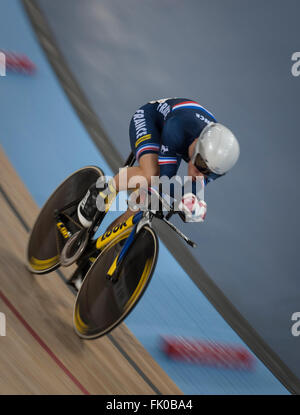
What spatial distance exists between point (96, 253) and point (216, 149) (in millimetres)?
932

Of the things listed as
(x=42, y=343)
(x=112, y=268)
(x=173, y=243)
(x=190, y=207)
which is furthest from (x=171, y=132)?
(x=173, y=243)

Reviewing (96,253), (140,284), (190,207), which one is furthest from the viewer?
(96,253)

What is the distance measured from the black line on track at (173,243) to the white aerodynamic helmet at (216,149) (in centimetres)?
203

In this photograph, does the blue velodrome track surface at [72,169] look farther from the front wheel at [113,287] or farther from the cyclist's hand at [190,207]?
the cyclist's hand at [190,207]

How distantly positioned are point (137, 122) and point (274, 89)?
7.69 feet

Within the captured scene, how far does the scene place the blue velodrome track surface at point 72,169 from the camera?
3.04 metres

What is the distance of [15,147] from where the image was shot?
394 cm

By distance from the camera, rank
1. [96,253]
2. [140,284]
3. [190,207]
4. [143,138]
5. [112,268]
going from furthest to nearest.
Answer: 1. [96,253]
2. [143,138]
3. [112,268]
4. [140,284]
5. [190,207]

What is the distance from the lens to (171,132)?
2062 millimetres

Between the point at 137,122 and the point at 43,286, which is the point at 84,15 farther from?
the point at 43,286

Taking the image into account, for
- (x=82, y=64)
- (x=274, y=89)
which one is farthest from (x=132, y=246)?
(x=82, y=64)

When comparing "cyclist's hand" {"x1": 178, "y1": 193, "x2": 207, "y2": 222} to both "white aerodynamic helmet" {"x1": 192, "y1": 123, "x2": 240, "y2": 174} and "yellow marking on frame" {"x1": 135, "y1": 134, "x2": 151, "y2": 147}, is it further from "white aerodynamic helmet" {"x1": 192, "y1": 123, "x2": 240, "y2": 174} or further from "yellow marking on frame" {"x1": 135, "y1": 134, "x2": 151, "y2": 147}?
"yellow marking on frame" {"x1": 135, "y1": 134, "x2": 151, "y2": 147}

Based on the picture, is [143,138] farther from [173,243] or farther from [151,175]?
[173,243]

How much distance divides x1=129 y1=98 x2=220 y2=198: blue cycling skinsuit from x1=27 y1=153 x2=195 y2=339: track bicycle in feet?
0.64
